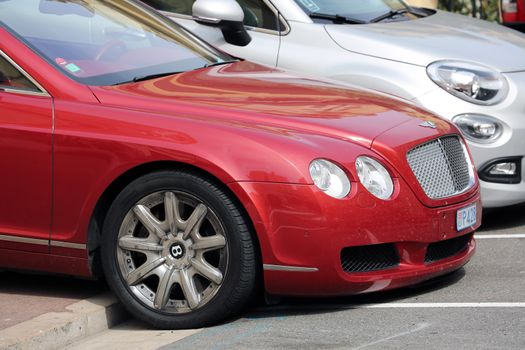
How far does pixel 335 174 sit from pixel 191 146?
26.4 inches

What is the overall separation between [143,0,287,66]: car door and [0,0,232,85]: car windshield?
101cm

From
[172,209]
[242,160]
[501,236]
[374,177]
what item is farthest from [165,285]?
[501,236]

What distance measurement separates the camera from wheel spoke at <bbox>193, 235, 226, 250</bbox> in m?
5.86

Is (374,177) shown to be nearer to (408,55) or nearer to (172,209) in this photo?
(172,209)

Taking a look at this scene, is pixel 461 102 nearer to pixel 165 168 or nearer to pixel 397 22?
pixel 397 22

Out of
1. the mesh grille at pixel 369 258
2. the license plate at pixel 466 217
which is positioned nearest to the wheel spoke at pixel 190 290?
the mesh grille at pixel 369 258

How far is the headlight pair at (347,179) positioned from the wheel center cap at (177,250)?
28.4 inches

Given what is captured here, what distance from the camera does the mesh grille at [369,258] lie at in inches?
232

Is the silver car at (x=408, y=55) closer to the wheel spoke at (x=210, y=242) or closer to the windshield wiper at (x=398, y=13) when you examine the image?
the windshield wiper at (x=398, y=13)

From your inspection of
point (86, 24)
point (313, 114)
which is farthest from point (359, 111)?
point (86, 24)

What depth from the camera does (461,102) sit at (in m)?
7.85

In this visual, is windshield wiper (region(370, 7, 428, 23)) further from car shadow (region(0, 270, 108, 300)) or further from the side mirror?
car shadow (region(0, 270, 108, 300))

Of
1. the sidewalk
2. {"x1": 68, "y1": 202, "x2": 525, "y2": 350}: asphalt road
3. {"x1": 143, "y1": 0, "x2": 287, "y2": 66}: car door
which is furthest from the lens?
{"x1": 143, "y1": 0, "x2": 287, "y2": 66}: car door

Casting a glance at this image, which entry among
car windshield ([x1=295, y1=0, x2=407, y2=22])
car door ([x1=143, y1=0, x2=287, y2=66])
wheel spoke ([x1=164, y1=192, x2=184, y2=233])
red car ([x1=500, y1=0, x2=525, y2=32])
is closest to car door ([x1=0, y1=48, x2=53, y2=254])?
wheel spoke ([x1=164, y1=192, x2=184, y2=233])
